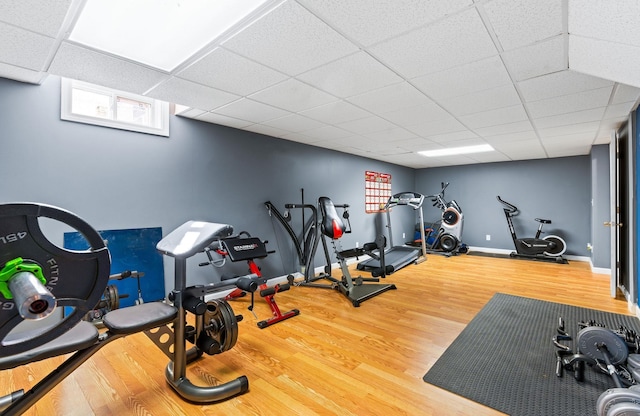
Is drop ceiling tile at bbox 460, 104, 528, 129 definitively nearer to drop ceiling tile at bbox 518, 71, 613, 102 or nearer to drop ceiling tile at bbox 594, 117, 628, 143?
drop ceiling tile at bbox 518, 71, 613, 102

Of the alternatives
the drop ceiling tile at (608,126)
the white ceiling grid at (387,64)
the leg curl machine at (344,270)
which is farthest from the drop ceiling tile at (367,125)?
the drop ceiling tile at (608,126)

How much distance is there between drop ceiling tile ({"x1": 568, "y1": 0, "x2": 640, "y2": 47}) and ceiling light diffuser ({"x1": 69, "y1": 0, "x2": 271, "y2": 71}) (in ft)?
5.16

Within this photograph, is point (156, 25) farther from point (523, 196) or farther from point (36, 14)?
point (523, 196)

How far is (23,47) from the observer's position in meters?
1.83

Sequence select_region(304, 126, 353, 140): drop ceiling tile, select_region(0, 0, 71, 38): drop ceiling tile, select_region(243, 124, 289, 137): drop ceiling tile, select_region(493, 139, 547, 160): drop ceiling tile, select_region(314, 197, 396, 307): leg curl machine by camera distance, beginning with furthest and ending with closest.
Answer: select_region(493, 139, 547, 160): drop ceiling tile
select_region(304, 126, 353, 140): drop ceiling tile
select_region(243, 124, 289, 137): drop ceiling tile
select_region(314, 197, 396, 307): leg curl machine
select_region(0, 0, 71, 38): drop ceiling tile

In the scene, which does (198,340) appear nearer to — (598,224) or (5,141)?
(5,141)

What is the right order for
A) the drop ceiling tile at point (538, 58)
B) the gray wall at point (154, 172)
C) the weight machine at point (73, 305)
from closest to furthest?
the weight machine at point (73, 305)
the drop ceiling tile at point (538, 58)
the gray wall at point (154, 172)

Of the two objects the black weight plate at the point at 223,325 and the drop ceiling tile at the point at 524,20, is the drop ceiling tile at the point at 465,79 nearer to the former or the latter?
the drop ceiling tile at the point at 524,20

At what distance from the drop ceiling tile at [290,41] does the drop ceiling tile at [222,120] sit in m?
1.47

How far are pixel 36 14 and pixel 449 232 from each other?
689cm

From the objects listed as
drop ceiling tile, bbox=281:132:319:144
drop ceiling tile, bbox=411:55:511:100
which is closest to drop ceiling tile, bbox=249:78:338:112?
drop ceiling tile, bbox=411:55:511:100

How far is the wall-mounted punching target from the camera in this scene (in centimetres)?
60

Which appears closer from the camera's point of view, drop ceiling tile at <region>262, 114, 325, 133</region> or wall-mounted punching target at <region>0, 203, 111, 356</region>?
wall-mounted punching target at <region>0, 203, 111, 356</region>

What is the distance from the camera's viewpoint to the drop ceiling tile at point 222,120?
3.32m
